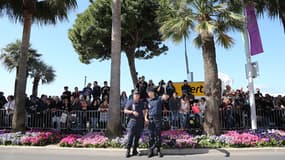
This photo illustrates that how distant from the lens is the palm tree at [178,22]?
11297 millimetres

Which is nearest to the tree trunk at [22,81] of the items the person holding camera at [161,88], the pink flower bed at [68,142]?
the pink flower bed at [68,142]

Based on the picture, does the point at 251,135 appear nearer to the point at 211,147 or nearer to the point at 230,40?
the point at 211,147

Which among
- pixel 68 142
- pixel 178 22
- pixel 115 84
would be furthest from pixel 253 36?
pixel 68 142

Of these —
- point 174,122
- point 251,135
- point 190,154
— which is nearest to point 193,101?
point 174,122

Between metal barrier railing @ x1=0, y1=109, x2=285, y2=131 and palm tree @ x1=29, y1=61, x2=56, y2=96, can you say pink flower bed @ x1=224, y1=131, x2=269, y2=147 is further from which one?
palm tree @ x1=29, y1=61, x2=56, y2=96

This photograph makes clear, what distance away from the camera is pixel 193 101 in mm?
13977

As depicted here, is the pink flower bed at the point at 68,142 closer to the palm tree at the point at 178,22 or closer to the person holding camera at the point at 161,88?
the person holding camera at the point at 161,88

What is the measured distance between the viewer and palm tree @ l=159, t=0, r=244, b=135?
1109 centimetres

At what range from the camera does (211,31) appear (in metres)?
10.9

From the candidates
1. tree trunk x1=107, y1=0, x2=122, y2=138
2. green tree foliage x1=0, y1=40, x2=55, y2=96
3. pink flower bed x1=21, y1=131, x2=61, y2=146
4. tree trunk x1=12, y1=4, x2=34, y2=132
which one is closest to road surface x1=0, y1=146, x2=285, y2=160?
pink flower bed x1=21, y1=131, x2=61, y2=146

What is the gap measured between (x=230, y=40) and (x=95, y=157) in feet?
21.3

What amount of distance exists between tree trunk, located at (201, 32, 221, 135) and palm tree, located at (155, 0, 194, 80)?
2.33 ft

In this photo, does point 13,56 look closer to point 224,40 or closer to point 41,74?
point 41,74

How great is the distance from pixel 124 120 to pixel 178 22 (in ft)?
15.4
